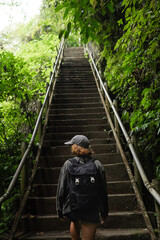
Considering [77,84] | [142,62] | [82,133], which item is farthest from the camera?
[77,84]

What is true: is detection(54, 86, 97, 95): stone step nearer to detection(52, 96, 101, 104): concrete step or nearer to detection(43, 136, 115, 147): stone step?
detection(52, 96, 101, 104): concrete step

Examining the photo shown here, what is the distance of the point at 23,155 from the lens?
3.89 metres

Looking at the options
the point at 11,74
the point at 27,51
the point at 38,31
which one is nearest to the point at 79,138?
the point at 11,74

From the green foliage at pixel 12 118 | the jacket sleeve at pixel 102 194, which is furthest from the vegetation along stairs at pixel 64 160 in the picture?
the jacket sleeve at pixel 102 194

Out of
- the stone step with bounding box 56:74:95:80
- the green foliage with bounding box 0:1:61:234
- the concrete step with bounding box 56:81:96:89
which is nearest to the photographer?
the green foliage with bounding box 0:1:61:234

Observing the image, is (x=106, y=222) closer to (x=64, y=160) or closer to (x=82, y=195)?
(x=82, y=195)

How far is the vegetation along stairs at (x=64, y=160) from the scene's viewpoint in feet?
11.2

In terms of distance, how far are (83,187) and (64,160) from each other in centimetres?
267

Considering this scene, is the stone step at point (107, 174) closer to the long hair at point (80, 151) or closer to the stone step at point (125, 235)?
the stone step at point (125, 235)

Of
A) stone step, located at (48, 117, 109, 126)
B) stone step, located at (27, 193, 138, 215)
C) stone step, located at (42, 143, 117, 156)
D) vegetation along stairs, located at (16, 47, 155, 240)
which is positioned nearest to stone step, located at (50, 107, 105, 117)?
vegetation along stairs, located at (16, 47, 155, 240)

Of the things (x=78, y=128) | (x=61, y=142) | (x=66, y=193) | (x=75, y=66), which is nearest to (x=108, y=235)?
(x=66, y=193)

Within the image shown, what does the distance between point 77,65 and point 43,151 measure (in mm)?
7793

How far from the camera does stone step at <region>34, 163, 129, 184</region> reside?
4.41 meters

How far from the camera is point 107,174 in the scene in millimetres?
4449
